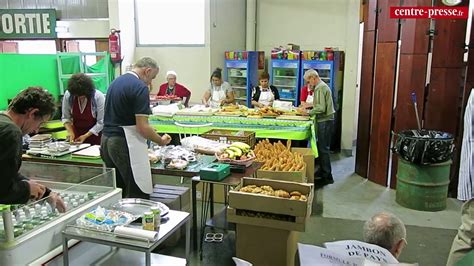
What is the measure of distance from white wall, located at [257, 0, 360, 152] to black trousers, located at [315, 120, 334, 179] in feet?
6.04

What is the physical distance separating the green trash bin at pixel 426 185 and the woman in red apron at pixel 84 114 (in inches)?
127

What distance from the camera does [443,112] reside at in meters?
4.63

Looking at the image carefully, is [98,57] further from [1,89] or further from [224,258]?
[224,258]

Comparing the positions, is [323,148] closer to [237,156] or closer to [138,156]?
[237,156]

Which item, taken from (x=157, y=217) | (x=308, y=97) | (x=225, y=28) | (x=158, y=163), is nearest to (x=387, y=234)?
(x=157, y=217)

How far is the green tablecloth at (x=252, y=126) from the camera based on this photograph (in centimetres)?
486

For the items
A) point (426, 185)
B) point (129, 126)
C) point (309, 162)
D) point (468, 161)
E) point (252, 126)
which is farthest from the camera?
point (252, 126)

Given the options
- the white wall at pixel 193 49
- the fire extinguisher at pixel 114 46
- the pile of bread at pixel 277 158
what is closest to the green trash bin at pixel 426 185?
the pile of bread at pixel 277 158

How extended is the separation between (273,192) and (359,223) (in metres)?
1.59

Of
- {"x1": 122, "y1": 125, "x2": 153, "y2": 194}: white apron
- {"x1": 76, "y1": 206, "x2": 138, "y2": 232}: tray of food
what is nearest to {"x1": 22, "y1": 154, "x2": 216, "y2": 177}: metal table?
{"x1": 122, "y1": 125, "x2": 153, "y2": 194}: white apron

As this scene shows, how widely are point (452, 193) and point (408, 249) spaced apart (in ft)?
5.80

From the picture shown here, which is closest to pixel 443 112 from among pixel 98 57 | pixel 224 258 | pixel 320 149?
pixel 320 149

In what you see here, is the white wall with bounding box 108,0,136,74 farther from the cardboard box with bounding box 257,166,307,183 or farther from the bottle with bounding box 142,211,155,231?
the bottle with bounding box 142,211,155,231

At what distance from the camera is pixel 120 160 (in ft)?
10.1
